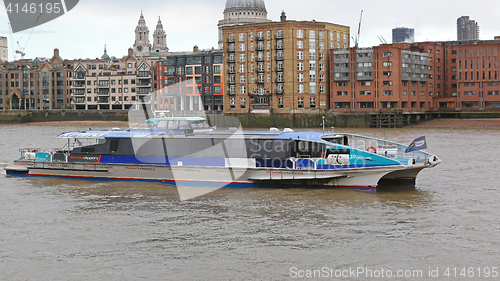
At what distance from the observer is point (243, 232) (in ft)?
54.9

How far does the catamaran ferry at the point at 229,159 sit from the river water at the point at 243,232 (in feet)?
2.54

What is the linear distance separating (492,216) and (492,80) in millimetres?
79272

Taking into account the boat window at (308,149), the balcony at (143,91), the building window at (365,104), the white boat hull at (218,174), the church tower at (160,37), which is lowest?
the white boat hull at (218,174)

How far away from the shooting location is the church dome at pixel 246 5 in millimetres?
148125

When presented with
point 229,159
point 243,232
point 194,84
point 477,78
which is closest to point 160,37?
point 194,84

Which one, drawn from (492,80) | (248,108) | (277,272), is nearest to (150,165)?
(277,272)

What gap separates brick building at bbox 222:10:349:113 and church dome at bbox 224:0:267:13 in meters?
53.9

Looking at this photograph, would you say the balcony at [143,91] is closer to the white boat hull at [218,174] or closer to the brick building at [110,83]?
the brick building at [110,83]

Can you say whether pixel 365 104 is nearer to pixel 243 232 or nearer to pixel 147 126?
pixel 147 126

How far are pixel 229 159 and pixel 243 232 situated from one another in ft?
24.8

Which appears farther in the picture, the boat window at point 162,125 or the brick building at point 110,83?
the brick building at point 110,83

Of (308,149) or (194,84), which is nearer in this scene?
(308,149)

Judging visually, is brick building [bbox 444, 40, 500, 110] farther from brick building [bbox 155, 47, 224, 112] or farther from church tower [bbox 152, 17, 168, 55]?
church tower [bbox 152, 17, 168, 55]

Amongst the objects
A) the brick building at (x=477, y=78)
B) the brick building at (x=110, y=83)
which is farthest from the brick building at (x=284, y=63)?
the brick building at (x=110, y=83)
